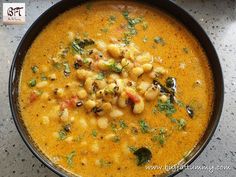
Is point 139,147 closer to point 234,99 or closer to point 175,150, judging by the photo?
point 175,150

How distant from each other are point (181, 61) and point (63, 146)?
598 millimetres

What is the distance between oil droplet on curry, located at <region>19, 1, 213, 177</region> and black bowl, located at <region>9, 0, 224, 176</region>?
0.03 metres

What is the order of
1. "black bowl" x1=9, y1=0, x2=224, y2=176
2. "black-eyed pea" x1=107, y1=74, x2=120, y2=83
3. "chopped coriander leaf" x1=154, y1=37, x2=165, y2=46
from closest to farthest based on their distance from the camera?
"black bowl" x1=9, y1=0, x2=224, y2=176 → "black-eyed pea" x1=107, y1=74, x2=120, y2=83 → "chopped coriander leaf" x1=154, y1=37, x2=165, y2=46

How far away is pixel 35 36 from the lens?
69.8 inches

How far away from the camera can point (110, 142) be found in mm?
1632

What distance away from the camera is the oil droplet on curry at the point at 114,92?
64.1 inches

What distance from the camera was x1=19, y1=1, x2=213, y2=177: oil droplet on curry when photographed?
1628 millimetres

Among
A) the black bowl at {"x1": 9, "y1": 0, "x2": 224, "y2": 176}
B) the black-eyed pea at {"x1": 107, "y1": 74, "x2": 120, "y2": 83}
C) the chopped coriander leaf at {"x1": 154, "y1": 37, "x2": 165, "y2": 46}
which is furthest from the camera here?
the chopped coriander leaf at {"x1": 154, "y1": 37, "x2": 165, "y2": 46}

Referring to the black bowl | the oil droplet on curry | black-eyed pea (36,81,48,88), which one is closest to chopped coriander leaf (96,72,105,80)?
the oil droplet on curry

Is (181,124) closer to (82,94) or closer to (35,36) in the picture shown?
(82,94)

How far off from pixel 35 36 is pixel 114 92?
427 mm

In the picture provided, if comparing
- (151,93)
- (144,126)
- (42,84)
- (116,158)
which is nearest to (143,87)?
(151,93)

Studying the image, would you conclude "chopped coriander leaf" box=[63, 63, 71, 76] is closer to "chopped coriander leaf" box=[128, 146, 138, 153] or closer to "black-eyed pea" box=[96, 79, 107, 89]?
"black-eyed pea" box=[96, 79, 107, 89]

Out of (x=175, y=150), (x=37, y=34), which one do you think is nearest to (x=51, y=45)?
(x=37, y=34)
